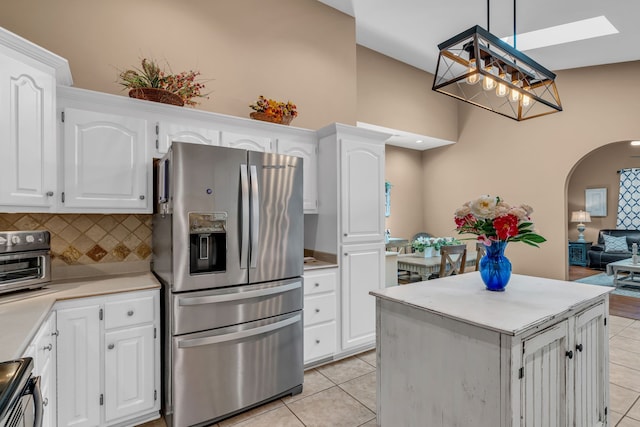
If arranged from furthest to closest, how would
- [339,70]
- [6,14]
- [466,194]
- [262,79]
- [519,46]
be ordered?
[466,194] < [519,46] < [339,70] < [262,79] < [6,14]

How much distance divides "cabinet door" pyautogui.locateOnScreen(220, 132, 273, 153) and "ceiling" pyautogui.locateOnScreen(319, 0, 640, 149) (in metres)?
2.06

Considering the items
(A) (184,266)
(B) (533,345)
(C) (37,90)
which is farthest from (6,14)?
(B) (533,345)

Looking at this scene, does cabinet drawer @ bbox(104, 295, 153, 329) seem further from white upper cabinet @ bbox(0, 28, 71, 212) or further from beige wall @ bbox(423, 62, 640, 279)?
beige wall @ bbox(423, 62, 640, 279)

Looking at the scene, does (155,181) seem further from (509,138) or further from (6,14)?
(509,138)

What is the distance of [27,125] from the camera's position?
69.2 inches

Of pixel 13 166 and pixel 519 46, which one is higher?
pixel 519 46

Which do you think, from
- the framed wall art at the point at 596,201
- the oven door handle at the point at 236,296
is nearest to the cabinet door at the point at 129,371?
the oven door handle at the point at 236,296

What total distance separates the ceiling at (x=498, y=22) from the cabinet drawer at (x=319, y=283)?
10.1ft

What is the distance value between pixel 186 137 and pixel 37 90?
88 cm

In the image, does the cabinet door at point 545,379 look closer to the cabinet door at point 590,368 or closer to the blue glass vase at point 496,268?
the cabinet door at point 590,368

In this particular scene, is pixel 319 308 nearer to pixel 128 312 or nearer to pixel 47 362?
pixel 128 312

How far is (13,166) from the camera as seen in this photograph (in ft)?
5.60

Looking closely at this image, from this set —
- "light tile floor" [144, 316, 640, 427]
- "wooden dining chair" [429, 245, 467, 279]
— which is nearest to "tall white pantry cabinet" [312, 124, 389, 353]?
"light tile floor" [144, 316, 640, 427]

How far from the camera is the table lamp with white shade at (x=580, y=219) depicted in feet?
26.2
